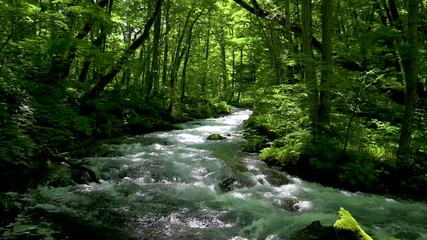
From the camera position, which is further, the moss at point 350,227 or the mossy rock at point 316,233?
the mossy rock at point 316,233

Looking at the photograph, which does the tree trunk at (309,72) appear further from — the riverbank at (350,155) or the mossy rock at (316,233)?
the mossy rock at (316,233)

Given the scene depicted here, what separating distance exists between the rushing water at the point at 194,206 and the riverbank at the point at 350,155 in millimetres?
487

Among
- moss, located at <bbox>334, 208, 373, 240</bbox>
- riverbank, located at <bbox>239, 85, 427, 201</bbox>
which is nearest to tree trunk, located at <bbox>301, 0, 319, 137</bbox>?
riverbank, located at <bbox>239, 85, 427, 201</bbox>

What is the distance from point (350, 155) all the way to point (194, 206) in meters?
4.62

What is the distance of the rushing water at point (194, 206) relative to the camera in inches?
220

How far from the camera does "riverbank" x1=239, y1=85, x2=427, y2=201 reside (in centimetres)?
831

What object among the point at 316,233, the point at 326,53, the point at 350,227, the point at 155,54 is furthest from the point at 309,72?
the point at 155,54

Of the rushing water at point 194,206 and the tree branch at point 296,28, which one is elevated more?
the tree branch at point 296,28

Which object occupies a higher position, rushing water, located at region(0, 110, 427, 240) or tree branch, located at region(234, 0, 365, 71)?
tree branch, located at region(234, 0, 365, 71)

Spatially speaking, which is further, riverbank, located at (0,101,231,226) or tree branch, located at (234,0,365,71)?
tree branch, located at (234,0,365,71)

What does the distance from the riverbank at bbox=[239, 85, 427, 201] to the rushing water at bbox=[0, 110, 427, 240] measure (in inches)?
19.2

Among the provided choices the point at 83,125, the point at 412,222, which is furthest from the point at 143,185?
the point at 412,222

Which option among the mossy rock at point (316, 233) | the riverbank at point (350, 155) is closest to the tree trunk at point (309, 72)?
the riverbank at point (350, 155)

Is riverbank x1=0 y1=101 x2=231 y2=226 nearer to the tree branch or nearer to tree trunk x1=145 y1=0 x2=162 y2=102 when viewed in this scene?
tree trunk x1=145 y1=0 x2=162 y2=102
